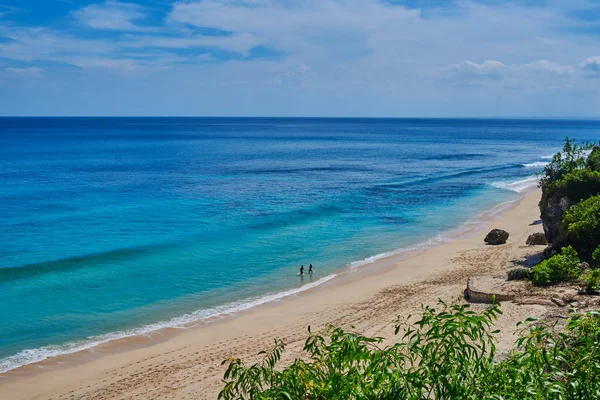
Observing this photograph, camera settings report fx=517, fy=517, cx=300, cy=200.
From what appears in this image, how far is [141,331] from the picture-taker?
25219 mm

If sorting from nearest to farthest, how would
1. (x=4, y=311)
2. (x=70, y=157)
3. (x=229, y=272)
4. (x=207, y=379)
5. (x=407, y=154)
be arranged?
(x=207, y=379) < (x=4, y=311) < (x=229, y=272) < (x=70, y=157) < (x=407, y=154)

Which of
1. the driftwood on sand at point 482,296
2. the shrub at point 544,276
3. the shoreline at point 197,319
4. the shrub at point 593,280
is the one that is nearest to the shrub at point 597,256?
the shrub at point 544,276

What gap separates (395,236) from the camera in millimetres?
43844

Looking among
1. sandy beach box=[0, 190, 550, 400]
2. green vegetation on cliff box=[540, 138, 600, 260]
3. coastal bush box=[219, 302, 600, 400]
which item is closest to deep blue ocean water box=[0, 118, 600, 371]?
sandy beach box=[0, 190, 550, 400]

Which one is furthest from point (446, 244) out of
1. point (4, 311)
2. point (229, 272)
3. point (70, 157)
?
point (70, 157)

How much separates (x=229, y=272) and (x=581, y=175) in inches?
894

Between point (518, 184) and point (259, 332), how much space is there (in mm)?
57031

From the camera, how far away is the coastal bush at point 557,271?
25.2m

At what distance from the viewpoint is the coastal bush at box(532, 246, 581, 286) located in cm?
2522

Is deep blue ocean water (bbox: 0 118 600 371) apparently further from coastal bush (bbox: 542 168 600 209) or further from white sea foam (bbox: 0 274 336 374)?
coastal bush (bbox: 542 168 600 209)

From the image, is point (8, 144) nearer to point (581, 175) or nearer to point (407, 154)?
point (407, 154)

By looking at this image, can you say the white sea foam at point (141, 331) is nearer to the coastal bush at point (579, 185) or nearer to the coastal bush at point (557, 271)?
the coastal bush at point (557, 271)

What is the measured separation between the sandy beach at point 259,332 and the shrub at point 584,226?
435 centimetres

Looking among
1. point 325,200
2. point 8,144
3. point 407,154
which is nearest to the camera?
point 325,200
